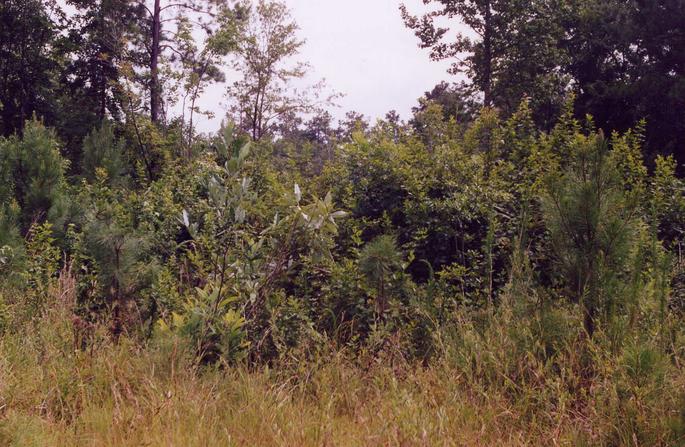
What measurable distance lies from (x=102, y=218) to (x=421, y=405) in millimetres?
3115

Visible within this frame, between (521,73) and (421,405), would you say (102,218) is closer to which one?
(421,405)

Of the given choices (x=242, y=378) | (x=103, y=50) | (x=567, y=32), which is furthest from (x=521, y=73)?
(x=242, y=378)

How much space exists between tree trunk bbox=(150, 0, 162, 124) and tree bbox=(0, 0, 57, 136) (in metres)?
5.13

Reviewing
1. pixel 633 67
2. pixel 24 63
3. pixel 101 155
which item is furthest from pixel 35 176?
pixel 633 67

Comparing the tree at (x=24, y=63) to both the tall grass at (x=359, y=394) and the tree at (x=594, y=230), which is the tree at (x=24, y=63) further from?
the tree at (x=594, y=230)

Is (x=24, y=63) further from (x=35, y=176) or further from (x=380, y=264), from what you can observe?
(x=380, y=264)

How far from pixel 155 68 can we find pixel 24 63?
24.1ft

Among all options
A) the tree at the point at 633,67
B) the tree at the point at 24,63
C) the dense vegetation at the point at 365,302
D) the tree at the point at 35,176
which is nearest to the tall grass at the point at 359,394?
the dense vegetation at the point at 365,302

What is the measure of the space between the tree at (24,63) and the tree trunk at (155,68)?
5.13 meters

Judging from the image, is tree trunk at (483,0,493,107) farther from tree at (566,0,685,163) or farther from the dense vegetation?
the dense vegetation

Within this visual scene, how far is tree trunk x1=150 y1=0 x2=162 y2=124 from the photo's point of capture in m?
19.5

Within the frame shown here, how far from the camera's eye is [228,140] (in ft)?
13.6

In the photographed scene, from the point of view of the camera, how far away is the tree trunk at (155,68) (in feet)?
63.9

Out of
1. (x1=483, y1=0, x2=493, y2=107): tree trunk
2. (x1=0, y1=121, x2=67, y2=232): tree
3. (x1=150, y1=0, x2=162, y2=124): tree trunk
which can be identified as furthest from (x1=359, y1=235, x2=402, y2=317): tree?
(x1=483, y1=0, x2=493, y2=107): tree trunk
